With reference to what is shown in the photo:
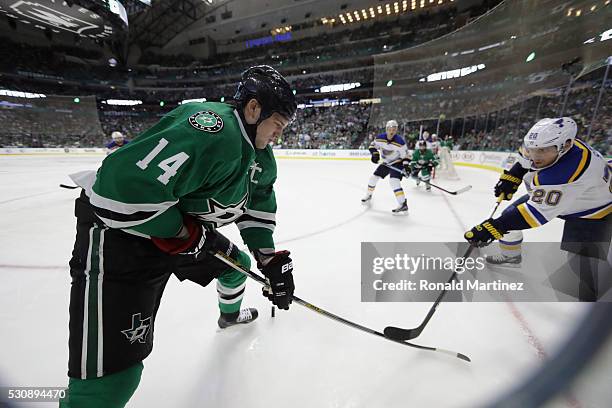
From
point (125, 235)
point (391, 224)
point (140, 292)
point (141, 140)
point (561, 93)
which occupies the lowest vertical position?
point (391, 224)

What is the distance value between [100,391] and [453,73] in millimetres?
11704

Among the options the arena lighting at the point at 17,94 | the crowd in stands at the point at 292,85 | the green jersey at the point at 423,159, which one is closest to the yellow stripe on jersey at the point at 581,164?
→ the green jersey at the point at 423,159

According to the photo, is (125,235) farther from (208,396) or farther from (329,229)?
(329,229)

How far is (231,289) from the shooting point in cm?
150

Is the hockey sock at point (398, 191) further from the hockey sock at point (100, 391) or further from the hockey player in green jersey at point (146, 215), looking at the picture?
the hockey sock at point (100, 391)

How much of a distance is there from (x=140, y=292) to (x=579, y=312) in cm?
234

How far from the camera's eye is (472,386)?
3.96 ft

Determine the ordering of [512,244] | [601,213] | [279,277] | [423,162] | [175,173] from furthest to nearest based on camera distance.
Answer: [423,162] < [512,244] < [601,213] < [279,277] < [175,173]

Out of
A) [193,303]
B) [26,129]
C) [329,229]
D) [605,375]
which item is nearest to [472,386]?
[605,375]

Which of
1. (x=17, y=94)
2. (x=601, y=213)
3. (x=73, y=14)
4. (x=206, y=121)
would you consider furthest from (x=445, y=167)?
(x=17, y=94)

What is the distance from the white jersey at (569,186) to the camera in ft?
5.09

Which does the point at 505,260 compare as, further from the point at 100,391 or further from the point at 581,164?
the point at 100,391

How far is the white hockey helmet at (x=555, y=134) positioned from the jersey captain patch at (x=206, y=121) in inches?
67.6

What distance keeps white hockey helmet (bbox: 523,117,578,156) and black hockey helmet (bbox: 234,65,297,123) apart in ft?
4.84
